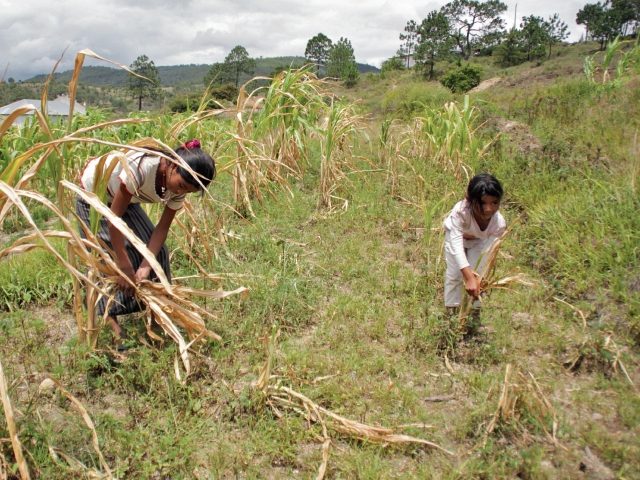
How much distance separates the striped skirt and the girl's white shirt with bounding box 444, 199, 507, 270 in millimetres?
1545

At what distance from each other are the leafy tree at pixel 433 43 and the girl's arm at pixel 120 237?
32002 millimetres

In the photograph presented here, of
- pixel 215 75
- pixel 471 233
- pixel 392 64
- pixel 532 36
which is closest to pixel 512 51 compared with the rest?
pixel 532 36

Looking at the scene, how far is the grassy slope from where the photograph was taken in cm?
175

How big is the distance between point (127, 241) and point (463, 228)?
1.77 meters

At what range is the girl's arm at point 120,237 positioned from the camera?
6.91 ft

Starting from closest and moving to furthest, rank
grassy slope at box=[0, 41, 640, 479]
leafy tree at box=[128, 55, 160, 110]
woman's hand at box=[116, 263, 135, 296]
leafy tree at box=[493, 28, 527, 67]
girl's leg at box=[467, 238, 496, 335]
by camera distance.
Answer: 1. grassy slope at box=[0, 41, 640, 479]
2. woman's hand at box=[116, 263, 135, 296]
3. girl's leg at box=[467, 238, 496, 335]
4. leafy tree at box=[493, 28, 527, 67]
5. leafy tree at box=[128, 55, 160, 110]

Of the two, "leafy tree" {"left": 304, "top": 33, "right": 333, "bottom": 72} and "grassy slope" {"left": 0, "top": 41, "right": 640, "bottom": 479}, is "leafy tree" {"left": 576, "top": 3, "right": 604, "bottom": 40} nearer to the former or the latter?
"leafy tree" {"left": 304, "top": 33, "right": 333, "bottom": 72}

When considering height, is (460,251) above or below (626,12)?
below

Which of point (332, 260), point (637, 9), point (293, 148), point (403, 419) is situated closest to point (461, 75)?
point (293, 148)

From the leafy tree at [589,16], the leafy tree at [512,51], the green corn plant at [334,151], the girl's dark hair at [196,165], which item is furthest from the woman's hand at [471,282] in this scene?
the leafy tree at [589,16]

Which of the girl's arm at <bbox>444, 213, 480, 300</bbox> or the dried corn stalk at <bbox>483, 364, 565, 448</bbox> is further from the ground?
the girl's arm at <bbox>444, 213, 480, 300</bbox>

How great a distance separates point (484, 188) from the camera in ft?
7.38

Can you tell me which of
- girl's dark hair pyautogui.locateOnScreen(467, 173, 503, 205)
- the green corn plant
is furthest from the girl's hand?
the green corn plant

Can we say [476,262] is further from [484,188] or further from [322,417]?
[322,417]
